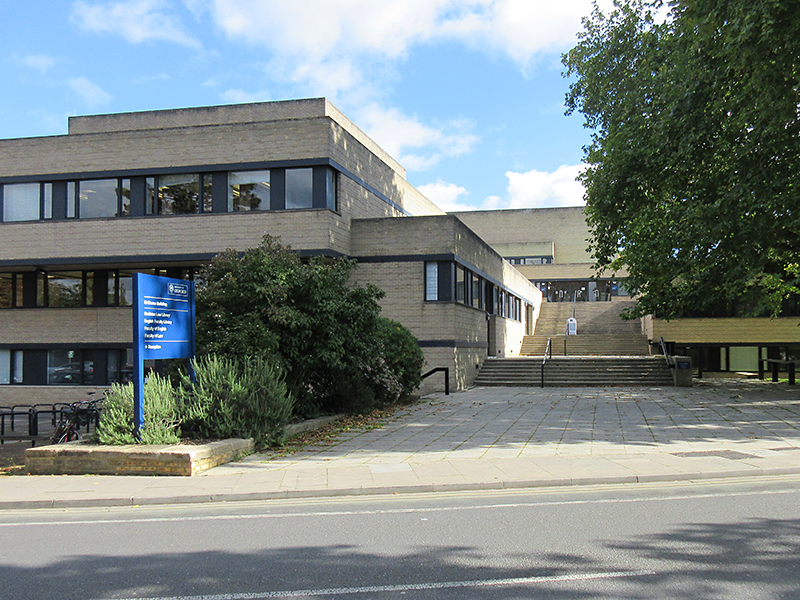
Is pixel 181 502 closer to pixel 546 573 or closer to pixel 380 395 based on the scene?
pixel 546 573

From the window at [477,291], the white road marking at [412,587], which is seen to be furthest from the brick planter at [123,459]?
the window at [477,291]

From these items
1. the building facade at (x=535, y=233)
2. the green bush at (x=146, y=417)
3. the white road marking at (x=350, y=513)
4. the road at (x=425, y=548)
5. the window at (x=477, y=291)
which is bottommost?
the white road marking at (x=350, y=513)

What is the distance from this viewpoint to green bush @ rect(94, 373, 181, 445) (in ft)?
35.0

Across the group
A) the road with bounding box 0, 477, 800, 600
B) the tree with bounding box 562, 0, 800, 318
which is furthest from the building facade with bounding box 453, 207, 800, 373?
the road with bounding box 0, 477, 800, 600

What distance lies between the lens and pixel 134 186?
82.5 feet

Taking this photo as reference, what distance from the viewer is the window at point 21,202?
25.9 metres

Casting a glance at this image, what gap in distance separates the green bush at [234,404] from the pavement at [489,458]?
0.63 metres

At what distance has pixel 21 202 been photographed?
1026 inches

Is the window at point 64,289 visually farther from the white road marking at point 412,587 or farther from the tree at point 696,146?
the white road marking at point 412,587

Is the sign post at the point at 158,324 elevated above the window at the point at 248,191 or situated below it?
below

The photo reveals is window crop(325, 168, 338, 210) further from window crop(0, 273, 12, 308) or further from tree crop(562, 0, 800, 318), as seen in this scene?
window crop(0, 273, 12, 308)

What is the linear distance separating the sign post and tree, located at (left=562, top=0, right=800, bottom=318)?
42.1 feet

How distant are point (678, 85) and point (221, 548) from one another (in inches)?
729

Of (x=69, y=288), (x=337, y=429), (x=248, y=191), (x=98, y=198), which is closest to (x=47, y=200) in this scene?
(x=98, y=198)
